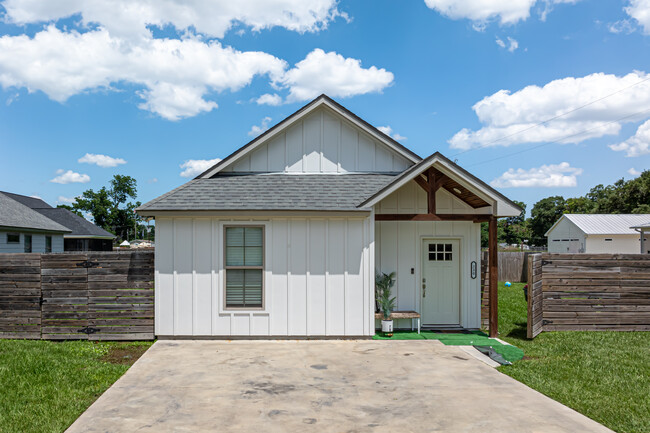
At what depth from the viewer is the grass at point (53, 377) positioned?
15.9 feet

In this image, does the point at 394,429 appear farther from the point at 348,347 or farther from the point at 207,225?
the point at 207,225

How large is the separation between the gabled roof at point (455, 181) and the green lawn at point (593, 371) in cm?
271

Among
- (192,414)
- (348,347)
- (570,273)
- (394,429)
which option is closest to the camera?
(394,429)

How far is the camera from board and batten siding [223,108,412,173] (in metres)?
10.1

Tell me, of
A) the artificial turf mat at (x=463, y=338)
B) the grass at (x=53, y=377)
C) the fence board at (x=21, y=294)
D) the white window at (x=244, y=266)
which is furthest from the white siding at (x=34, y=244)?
the artificial turf mat at (x=463, y=338)

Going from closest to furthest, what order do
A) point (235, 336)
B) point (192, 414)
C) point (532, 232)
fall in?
point (192, 414), point (235, 336), point (532, 232)

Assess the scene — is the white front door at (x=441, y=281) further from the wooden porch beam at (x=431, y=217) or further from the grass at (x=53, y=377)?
the grass at (x=53, y=377)

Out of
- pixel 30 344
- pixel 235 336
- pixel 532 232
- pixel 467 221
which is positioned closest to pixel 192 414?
pixel 235 336

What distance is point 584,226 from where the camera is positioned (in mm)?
28891

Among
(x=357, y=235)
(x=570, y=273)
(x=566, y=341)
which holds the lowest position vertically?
(x=566, y=341)

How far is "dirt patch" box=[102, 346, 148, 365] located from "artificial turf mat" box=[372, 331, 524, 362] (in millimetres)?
4624

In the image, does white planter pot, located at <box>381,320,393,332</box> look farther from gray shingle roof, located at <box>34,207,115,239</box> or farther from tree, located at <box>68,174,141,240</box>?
tree, located at <box>68,174,141,240</box>

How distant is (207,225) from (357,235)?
309cm

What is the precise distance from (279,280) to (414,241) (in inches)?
130
